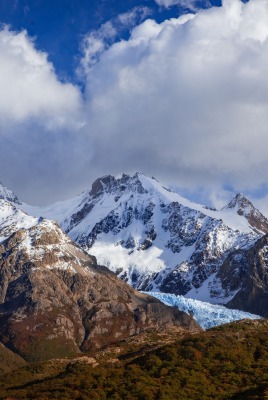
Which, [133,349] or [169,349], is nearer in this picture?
[169,349]

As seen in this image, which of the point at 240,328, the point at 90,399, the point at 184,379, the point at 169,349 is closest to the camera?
the point at 90,399

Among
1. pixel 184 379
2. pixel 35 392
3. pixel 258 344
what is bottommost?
pixel 35 392

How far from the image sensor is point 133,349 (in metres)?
112

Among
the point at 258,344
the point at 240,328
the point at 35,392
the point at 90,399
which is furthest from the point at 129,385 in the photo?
the point at 240,328

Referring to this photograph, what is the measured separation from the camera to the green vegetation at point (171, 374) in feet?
267

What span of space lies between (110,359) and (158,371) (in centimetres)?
1487

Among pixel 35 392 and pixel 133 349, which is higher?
pixel 133 349

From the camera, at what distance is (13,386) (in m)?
99.4

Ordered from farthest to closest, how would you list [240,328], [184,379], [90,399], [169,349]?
1. [240,328]
2. [169,349]
3. [184,379]
4. [90,399]

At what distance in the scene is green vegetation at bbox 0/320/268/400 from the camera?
267 ft

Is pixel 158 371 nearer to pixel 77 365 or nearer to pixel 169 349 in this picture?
pixel 169 349

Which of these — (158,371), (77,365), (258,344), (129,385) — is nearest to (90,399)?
(129,385)

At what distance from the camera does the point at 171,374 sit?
8738 centimetres

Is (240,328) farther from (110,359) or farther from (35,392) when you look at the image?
(35,392)
